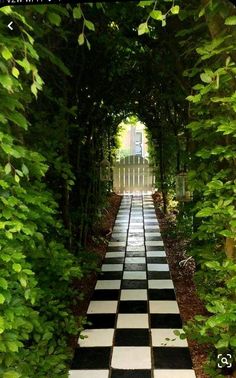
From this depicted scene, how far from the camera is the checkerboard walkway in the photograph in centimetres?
265

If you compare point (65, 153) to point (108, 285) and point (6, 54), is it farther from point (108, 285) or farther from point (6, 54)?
point (6, 54)

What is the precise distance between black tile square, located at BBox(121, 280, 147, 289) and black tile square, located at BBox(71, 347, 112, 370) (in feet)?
4.54

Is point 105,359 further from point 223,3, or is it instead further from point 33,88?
point 223,3

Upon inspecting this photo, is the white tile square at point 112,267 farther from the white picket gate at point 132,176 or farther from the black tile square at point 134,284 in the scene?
the white picket gate at point 132,176

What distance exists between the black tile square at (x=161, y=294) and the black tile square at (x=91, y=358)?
1.11 meters

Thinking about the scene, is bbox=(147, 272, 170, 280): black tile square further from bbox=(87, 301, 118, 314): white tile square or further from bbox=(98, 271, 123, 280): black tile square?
bbox=(87, 301, 118, 314): white tile square

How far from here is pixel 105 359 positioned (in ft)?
9.11

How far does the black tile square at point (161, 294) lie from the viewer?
155 inches

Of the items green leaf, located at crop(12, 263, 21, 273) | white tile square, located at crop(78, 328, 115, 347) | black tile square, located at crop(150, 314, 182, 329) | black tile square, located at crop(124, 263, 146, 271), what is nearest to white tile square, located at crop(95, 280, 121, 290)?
black tile square, located at crop(124, 263, 146, 271)

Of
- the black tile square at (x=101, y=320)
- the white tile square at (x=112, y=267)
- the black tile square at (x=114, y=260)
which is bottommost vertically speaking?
the black tile square at (x=101, y=320)

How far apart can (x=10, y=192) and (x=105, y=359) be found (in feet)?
5.26

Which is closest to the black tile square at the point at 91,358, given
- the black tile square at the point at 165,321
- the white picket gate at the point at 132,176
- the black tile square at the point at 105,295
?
the black tile square at the point at 165,321

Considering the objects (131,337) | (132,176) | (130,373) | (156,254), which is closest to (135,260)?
(156,254)

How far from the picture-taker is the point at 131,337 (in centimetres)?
311
